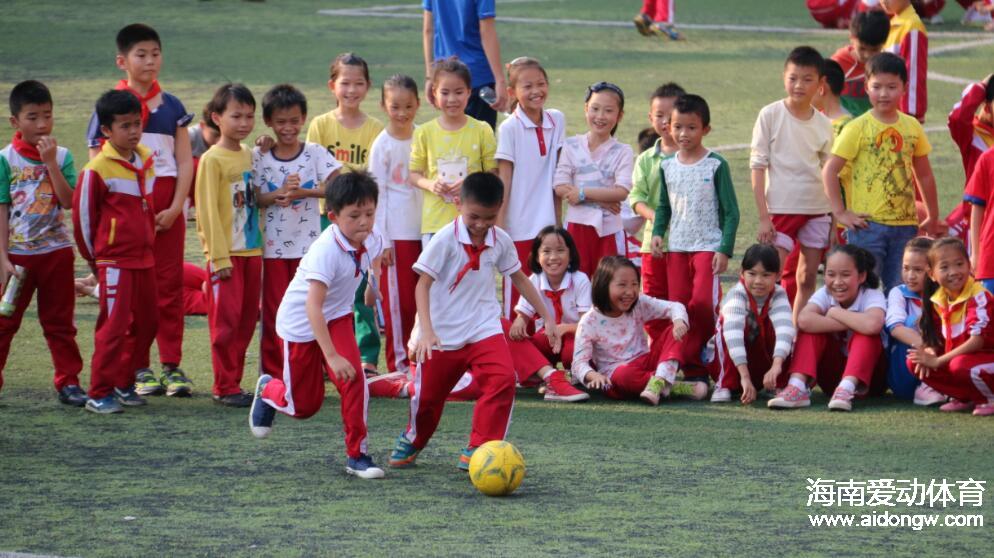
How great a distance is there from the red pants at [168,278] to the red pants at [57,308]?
1.32 feet

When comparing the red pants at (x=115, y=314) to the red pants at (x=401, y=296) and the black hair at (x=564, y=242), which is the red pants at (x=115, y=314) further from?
the black hair at (x=564, y=242)

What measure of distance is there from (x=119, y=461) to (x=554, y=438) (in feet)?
6.37

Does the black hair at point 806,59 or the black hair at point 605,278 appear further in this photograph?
the black hair at point 806,59

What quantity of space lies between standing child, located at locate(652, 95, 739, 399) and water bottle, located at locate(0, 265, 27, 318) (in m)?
3.38

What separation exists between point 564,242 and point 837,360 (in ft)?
5.09

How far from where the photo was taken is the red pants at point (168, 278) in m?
7.80

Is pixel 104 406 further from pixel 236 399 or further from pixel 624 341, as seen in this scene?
pixel 624 341

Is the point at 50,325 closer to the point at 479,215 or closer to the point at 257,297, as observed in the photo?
the point at 257,297

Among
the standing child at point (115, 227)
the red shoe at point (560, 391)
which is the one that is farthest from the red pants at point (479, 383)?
the standing child at point (115, 227)

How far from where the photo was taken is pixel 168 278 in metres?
7.85

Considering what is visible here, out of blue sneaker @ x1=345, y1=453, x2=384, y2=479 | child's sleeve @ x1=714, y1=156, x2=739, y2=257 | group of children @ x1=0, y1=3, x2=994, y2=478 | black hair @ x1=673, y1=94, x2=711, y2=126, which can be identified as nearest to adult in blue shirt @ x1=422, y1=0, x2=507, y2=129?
group of children @ x1=0, y1=3, x2=994, y2=478

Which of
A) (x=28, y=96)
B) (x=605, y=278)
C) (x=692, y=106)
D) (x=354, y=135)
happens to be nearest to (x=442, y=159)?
(x=354, y=135)

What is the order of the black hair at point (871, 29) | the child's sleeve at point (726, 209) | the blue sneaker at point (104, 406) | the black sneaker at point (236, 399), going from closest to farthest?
the blue sneaker at point (104, 406), the black sneaker at point (236, 399), the child's sleeve at point (726, 209), the black hair at point (871, 29)

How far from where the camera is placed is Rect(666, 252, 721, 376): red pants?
25.9 feet
